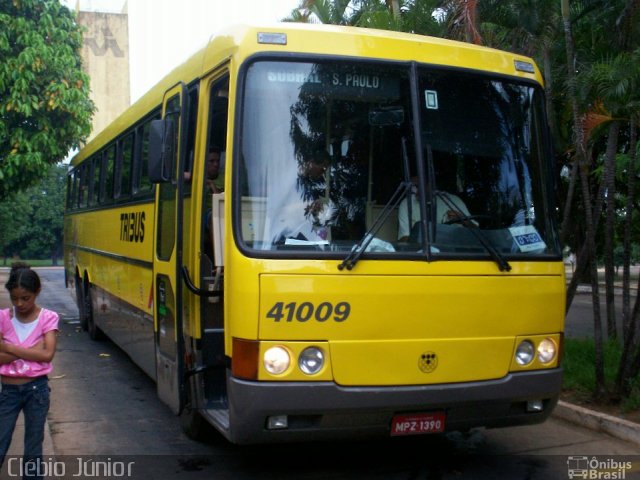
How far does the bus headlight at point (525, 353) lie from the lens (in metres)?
5.29

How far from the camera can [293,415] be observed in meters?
4.86

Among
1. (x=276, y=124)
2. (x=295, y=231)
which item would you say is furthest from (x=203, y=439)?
(x=276, y=124)

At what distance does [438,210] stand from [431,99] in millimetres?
782

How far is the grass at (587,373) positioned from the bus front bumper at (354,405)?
2.75 m

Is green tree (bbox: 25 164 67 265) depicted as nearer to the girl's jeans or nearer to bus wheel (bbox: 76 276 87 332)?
bus wheel (bbox: 76 276 87 332)

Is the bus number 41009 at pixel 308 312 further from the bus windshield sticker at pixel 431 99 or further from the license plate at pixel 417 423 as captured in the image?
the bus windshield sticker at pixel 431 99

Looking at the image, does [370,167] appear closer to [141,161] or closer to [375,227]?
[375,227]

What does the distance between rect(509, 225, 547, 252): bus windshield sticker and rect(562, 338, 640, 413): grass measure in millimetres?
2818

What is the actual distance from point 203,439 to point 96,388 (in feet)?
9.65

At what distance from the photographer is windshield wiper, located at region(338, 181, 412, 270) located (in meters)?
4.88

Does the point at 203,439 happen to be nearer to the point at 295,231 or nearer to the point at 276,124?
the point at 295,231

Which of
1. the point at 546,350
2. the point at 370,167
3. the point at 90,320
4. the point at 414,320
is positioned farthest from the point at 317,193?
the point at 90,320

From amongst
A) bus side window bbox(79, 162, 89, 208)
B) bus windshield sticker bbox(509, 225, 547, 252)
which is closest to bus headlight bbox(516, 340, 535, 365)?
bus windshield sticker bbox(509, 225, 547, 252)

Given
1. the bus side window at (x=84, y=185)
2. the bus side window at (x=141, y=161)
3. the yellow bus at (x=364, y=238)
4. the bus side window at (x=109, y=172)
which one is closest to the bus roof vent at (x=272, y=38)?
the yellow bus at (x=364, y=238)
